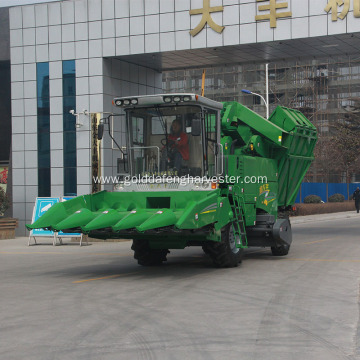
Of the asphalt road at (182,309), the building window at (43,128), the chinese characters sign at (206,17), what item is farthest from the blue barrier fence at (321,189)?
the asphalt road at (182,309)

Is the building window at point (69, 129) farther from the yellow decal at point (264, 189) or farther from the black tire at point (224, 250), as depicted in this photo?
the black tire at point (224, 250)

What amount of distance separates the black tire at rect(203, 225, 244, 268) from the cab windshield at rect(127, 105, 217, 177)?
1.37 meters

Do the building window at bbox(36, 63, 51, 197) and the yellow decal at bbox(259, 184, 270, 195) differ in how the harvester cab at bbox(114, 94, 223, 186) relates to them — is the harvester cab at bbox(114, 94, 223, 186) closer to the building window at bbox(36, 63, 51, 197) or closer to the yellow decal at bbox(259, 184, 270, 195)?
the yellow decal at bbox(259, 184, 270, 195)

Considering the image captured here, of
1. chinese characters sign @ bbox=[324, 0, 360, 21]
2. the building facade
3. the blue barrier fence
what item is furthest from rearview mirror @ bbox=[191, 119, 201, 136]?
the blue barrier fence

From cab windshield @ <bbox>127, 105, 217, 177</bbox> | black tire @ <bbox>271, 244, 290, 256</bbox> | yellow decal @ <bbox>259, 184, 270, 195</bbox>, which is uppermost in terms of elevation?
cab windshield @ <bbox>127, 105, 217, 177</bbox>

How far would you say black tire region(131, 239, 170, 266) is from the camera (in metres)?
15.0

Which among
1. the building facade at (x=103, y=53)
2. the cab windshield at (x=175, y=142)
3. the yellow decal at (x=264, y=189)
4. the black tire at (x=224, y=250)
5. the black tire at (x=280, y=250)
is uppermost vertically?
the building facade at (x=103, y=53)

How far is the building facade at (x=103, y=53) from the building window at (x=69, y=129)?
0.04 metres

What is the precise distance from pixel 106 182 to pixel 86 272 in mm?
12329

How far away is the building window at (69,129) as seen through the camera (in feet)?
89.1

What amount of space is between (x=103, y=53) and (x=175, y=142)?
531 inches

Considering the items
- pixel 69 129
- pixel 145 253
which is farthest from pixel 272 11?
pixel 145 253

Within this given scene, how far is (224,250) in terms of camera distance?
14.0 meters

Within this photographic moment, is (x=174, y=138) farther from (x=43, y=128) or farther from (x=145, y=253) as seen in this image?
(x=43, y=128)
